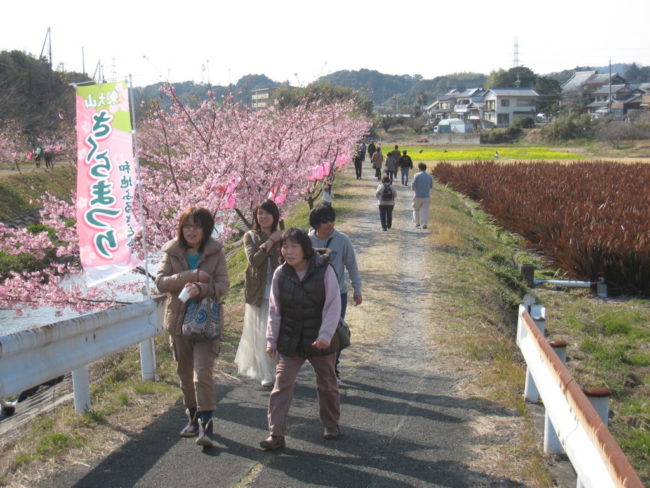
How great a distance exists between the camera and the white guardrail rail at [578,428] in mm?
3117

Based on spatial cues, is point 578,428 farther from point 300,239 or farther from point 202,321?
point 202,321

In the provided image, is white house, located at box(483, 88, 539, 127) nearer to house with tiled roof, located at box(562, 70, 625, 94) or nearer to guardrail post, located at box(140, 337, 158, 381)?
house with tiled roof, located at box(562, 70, 625, 94)

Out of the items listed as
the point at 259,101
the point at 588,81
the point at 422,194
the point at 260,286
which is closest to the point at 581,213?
the point at 422,194

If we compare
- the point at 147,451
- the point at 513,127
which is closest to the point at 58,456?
the point at 147,451

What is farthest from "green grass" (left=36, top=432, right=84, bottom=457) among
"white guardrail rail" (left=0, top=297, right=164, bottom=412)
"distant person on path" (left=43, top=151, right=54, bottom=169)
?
"distant person on path" (left=43, top=151, right=54, bottom=169)

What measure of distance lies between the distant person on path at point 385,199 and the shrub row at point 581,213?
12.8ft

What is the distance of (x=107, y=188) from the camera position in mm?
5934

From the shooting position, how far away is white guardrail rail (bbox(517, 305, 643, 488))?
3.12 m

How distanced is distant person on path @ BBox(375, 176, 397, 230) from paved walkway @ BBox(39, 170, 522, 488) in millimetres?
8992

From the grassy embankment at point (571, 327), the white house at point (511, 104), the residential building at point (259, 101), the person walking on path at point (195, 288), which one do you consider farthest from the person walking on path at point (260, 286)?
the white house at point (511, 104)

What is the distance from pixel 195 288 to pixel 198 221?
0.49 m

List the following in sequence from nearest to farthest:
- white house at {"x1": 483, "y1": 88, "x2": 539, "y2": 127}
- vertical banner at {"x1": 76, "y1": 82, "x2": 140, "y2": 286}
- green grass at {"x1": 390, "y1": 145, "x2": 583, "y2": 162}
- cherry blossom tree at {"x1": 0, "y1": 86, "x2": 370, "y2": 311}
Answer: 1. vertical banner at {"x1": 76, "y1": 82, "x2": 140, "y2": 286}
2. cherry blossom tree at {"x1": 0, "y1": 86, "x2": 370, "y2": 311}
3. green grass at {"x1": 390, "y1": 145, "x2": 583, "y2": 162}
4. white house at {"x1": 483, "y1": 88, "x2": 539, "y2": 127}

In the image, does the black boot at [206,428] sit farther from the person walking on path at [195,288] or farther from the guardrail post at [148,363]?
the guardrail post at [148,363]

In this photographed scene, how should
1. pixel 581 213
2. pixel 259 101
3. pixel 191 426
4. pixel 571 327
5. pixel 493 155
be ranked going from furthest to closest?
1. pixel 493 155
2. pixel 259 101
3. pixel 581 213
4. pixel 571 327
5. pixel 191 426
